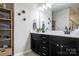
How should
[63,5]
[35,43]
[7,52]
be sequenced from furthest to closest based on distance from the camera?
1. [35,43]
2. [7,52]
3. [63,5]

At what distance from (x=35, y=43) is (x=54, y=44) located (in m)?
0.35

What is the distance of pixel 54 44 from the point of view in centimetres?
182

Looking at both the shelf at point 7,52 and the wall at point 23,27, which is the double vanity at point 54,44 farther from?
the shelf at point 7,52

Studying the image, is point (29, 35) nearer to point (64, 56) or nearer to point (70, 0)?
point (64, 56)

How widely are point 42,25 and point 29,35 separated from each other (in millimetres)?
305

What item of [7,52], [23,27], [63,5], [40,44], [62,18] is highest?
[63,5]

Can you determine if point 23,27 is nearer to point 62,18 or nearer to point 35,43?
point 35,43

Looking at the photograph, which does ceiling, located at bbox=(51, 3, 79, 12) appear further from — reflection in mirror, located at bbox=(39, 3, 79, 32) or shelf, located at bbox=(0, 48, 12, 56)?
shelf, located at bbox=(0, 48, 12, 56)

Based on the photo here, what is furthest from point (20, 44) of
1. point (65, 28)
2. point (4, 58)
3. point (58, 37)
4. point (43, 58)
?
point (65, 28)

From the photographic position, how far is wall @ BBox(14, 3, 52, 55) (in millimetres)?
1740

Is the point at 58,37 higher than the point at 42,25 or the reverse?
the reverse


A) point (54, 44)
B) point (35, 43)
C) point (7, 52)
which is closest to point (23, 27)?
point (35, 43)

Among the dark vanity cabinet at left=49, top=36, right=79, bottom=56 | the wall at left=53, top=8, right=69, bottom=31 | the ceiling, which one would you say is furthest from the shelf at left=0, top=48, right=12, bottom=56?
the ceiling

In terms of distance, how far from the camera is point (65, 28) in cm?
167
